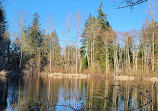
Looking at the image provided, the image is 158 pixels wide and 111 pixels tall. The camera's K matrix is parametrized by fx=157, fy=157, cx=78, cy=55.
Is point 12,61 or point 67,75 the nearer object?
point 67,75

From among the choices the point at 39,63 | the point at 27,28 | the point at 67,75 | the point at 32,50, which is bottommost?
the point at 67,75

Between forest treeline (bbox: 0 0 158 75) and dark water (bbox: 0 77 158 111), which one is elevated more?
forest treeline (bbox: 0 0 158 75)

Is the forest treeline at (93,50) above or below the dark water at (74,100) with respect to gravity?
above

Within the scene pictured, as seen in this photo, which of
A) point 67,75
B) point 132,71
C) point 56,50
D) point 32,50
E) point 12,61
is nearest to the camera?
point 132,71

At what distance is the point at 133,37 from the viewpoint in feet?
108

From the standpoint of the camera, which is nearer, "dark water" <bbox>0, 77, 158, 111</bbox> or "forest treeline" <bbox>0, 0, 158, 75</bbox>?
"dark water" <bbox>0, 77, 158, 111</bbox>

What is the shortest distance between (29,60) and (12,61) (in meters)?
3.75

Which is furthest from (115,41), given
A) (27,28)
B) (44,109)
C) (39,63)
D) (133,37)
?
(44,109)

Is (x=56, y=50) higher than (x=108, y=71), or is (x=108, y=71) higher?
(x=56, y=50)

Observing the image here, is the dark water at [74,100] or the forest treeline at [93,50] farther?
Answer: the forest treeline at [93,50]

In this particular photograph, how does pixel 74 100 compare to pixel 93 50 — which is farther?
pixel 93 50

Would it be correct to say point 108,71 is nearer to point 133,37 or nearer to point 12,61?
point 133,37

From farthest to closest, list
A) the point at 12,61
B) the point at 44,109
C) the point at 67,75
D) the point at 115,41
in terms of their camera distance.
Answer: the point at 12,61, the point at 115,41, the point at 67,75, the point at 44,109

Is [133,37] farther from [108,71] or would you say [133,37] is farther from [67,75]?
[67,75]
